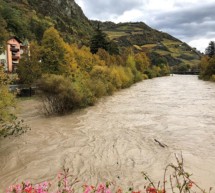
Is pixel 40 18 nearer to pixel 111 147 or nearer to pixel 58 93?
pixel 58 93

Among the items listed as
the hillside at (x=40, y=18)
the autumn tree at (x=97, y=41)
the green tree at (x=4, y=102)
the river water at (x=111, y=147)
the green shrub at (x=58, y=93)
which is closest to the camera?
the river water at (x=111, y=147)

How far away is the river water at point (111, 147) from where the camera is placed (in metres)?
11.8

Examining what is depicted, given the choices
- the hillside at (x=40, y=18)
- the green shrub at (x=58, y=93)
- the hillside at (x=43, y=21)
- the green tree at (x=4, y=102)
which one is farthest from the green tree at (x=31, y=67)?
the green tree at (x=4, y=102)

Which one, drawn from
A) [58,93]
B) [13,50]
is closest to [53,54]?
[58,93]

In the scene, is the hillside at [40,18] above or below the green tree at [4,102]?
above

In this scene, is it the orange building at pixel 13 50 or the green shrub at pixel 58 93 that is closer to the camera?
the green shrub at pixel 58 93

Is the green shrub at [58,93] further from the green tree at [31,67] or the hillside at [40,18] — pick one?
the hillside at [40,18]

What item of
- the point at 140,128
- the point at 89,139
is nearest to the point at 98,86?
the point at 140,128

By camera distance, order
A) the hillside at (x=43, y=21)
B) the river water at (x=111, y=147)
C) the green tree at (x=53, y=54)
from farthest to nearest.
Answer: the hillside at (x=43, y=21), the green tree at (x=53, y=54), the river water at (x=111, y=147)

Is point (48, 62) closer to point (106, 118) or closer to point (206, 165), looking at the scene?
point (106, 118)

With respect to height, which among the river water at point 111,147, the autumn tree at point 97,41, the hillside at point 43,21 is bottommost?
the river water at point 111,147

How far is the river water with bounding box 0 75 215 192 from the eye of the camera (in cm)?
1183

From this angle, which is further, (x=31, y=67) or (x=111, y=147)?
(x=31, y=67)

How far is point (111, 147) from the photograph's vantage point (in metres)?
15.5
